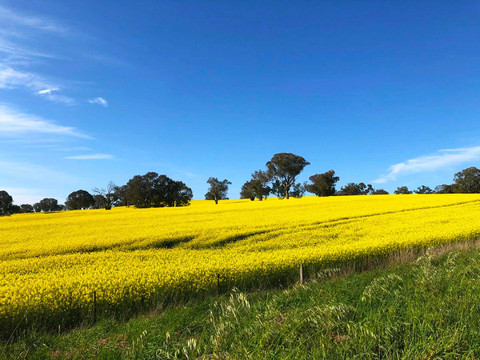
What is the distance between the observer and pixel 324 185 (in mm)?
98312

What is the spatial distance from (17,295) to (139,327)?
6.14 metres

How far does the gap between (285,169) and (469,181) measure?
198 ft

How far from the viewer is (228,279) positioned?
11.7 meters

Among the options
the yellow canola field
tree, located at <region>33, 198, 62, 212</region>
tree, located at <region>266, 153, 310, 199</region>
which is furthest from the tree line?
the yellow canola field

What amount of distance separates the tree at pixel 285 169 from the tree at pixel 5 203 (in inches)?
2680

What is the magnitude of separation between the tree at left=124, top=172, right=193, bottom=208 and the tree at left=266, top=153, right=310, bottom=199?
25.9 m

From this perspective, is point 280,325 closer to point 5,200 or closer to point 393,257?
point 393,257

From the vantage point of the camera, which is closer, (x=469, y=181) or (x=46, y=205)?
(x=469, y=181)

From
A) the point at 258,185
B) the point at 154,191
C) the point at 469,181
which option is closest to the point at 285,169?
the point at 258,185

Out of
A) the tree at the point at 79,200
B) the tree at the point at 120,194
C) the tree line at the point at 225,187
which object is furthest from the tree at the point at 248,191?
the tree at the point at 79,200

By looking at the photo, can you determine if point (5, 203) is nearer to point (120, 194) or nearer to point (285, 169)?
point (120, 194)

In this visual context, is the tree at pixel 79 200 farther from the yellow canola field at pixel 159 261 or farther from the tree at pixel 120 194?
the yellow canola field at pixel 159 261

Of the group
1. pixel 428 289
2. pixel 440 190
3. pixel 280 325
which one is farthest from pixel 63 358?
pixel 440 190

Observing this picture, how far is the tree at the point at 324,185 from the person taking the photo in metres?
98.7
